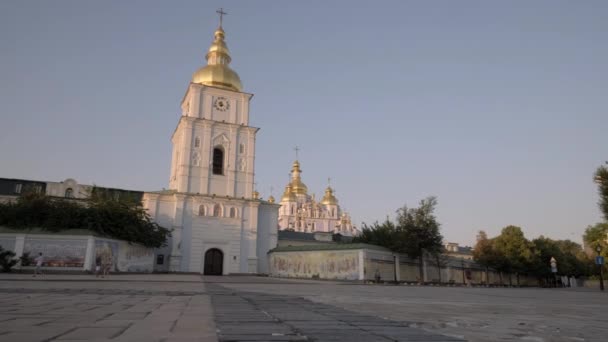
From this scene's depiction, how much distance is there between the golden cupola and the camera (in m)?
104

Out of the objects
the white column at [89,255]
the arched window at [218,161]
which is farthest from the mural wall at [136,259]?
the arched window at [218,161]

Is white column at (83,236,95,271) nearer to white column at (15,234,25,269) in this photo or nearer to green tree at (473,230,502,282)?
white column at (15,234,25,269)

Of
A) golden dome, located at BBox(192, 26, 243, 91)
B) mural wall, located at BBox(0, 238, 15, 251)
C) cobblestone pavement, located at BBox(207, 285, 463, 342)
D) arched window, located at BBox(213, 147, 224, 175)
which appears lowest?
cobblestone pavement, located at BBox(207, 285, 463, 342)

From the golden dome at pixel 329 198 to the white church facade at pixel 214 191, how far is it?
60.8m

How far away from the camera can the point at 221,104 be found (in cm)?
4794

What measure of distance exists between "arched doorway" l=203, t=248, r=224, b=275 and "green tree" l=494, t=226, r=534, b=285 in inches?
1193

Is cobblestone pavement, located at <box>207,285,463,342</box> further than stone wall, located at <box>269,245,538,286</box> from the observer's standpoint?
No

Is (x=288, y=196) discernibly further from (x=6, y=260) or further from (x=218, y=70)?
(x=6, y=260)

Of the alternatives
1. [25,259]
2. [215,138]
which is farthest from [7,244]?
[215,138]

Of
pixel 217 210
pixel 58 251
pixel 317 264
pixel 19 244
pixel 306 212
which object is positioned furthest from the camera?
pixel 306 212

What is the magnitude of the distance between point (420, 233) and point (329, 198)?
7145 centimetres

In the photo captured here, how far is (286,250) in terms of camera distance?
141 feet

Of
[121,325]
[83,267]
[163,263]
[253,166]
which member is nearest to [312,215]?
[253,166]

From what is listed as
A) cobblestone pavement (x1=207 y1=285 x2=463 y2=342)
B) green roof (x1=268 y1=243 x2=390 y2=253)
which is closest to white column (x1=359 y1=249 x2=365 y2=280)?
green roof (x1=268 y1=243 x2=390 y2=253)
